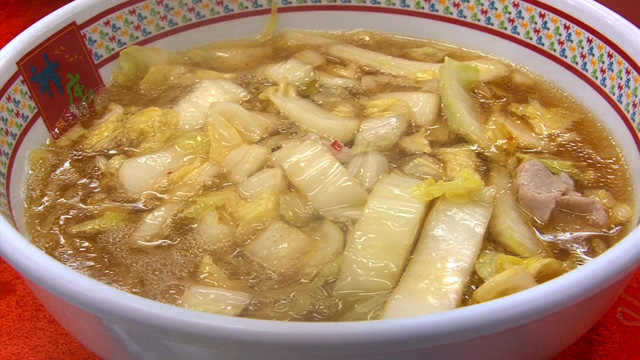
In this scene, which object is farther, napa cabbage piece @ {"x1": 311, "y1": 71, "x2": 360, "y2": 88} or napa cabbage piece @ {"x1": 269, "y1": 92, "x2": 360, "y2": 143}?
napa cabbage piece @ {"x1": 311, "y1": 71, "x2": 360, "y2": 88}

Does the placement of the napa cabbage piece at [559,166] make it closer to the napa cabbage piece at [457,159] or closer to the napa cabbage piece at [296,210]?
the napa cabbage piece at [457,159]

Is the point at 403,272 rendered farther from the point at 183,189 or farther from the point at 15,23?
the point at 15,23

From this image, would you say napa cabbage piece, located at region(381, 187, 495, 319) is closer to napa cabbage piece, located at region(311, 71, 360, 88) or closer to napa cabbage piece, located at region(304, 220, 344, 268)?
napa cabbage piece, located at region(304, 220, 344, 268)

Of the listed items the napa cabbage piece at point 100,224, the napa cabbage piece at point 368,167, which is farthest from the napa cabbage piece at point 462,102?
the napa cabbage piece at point 100,224

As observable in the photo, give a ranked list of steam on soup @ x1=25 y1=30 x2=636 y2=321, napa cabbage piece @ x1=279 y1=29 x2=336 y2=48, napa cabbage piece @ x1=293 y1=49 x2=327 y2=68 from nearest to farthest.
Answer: steam on soup @ x1=25 y1=30 x2=636 y2=321, napa cabbage piece @ x1=293 y1=49 x2=327 y2=68, napa cabbage piece @ x1=279 y1=29 x2=336 y2=48

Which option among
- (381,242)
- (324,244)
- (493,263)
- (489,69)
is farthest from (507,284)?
(489,69)

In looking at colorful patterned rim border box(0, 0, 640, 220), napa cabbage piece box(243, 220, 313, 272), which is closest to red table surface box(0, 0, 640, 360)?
colorful patterned rim border box(0, 0, 640, 220)

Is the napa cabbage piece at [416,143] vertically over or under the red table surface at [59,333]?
over
